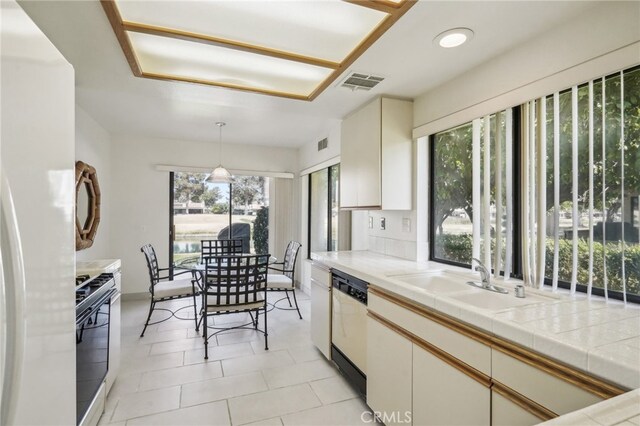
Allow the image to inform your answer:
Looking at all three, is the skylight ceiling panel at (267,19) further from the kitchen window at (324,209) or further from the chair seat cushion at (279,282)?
the chair seat cushion at (279,282)

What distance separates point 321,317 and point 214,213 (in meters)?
3.24

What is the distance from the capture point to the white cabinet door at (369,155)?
2648mm

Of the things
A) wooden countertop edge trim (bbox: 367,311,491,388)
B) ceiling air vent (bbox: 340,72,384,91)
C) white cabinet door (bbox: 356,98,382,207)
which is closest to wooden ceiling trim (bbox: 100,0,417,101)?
ceiling air vent (bbox: 340,72,384,91)

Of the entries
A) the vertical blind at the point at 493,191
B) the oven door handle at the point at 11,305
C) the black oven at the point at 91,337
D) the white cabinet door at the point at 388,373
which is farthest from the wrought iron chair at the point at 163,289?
the vertical blind at the point at 493,191

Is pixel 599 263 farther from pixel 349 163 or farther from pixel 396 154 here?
pixel 349 163

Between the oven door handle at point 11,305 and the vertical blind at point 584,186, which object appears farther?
the vertical blind at point 584,186

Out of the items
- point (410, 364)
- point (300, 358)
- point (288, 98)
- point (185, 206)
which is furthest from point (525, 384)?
point (185, 206)

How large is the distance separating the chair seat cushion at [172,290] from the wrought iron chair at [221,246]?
2.80 feet

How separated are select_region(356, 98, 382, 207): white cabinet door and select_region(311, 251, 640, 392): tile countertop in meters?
1.02

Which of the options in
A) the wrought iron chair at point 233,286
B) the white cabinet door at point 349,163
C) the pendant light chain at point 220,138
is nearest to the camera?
the wrought iron chair at point 233,286

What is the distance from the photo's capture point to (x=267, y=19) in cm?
171

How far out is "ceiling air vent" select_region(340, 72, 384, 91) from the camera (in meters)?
2.28

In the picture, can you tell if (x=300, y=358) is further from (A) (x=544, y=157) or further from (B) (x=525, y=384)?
(A) (x=544, y=157)

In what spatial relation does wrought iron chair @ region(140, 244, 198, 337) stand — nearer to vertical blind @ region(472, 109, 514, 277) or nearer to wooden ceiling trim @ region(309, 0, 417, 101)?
wooden ceiling trim @ region(309, 0, 417, 101)
